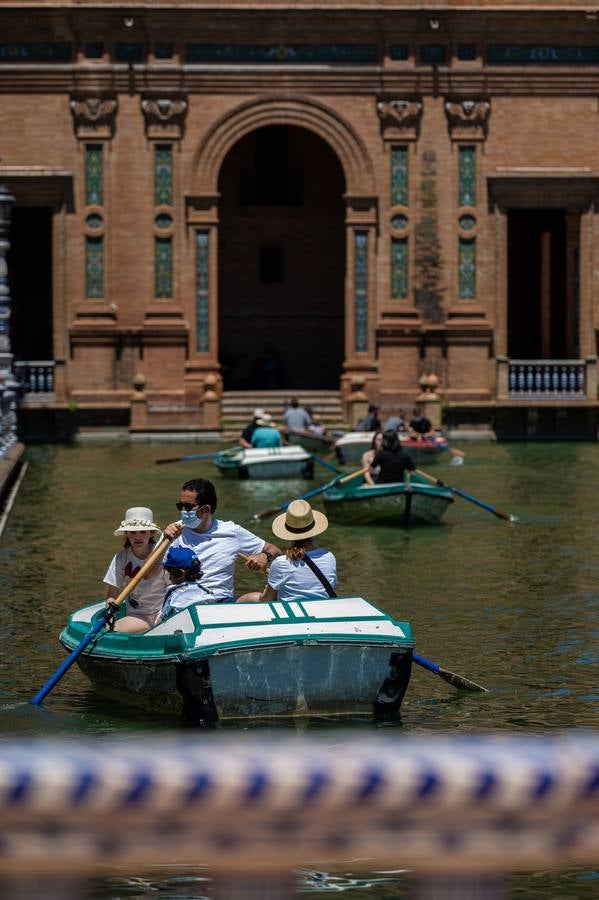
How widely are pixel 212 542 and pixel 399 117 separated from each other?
3338 cm

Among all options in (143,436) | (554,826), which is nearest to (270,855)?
(554,826)

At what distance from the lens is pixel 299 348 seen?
169ft

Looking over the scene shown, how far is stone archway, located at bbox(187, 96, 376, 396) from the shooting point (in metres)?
45.4

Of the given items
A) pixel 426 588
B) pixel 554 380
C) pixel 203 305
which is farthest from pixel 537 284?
pixel 426 588

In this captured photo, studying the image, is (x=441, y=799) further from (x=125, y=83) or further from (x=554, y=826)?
(x=125, y=83)

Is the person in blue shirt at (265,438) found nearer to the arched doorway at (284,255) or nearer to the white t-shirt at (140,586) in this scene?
the arched doorway at (284,255)

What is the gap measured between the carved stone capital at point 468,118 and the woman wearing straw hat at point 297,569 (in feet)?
110

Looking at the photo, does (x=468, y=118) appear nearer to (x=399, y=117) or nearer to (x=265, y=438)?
(x=399, y=117)

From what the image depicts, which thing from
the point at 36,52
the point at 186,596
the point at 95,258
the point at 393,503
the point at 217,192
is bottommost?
the point at 393,503

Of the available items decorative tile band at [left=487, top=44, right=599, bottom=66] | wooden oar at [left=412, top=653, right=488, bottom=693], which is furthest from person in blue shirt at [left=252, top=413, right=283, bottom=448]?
wooden oar at [left=412, top=653, right=488, bottom=693]

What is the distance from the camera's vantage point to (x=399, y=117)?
1790 inches

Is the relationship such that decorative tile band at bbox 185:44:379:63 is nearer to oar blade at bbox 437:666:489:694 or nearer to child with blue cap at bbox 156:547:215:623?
child with blue cap at bbox 156:547:215:623

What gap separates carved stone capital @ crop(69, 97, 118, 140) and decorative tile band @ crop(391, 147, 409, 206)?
7362 millimetres

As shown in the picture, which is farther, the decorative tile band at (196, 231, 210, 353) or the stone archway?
the decorative tile band at (196, 231, 210, 353)
